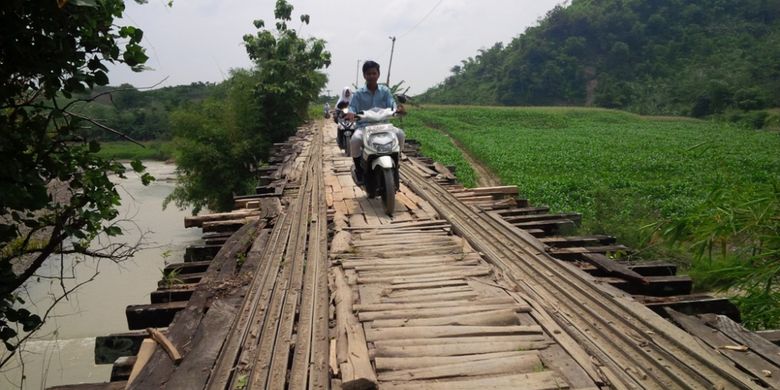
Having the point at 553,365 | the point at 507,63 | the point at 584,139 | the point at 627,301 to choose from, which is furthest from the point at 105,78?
the point at 507,63

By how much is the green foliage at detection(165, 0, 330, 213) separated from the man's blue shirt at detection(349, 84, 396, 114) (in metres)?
13.9

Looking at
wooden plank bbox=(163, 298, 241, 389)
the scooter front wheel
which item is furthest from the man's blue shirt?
wooden plank bbox=(163, 298, 241, 389)

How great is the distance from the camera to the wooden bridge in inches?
101

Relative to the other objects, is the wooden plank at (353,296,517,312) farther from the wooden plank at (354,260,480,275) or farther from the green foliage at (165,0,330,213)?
the green foliage at (165,0,330,213)

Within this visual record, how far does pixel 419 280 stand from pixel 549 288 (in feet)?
2.93

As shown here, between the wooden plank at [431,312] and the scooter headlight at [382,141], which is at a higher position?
the scooter headlight at [382,141]

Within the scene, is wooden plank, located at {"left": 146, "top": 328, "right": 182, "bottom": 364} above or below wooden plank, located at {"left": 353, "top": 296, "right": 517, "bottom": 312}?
above

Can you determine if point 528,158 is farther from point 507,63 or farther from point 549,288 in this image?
point 507,63

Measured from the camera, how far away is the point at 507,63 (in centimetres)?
6794

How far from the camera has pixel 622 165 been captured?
18.9 meters

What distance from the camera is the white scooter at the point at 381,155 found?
19.7 feet

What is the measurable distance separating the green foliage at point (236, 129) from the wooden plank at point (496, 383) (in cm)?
1814

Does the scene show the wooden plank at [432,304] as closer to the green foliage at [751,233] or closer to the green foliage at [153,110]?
the green foliage at [751,233]

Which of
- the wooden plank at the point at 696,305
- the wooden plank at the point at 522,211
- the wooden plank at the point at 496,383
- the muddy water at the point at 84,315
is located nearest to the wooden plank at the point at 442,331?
the wooden plank at the point at 496,383
